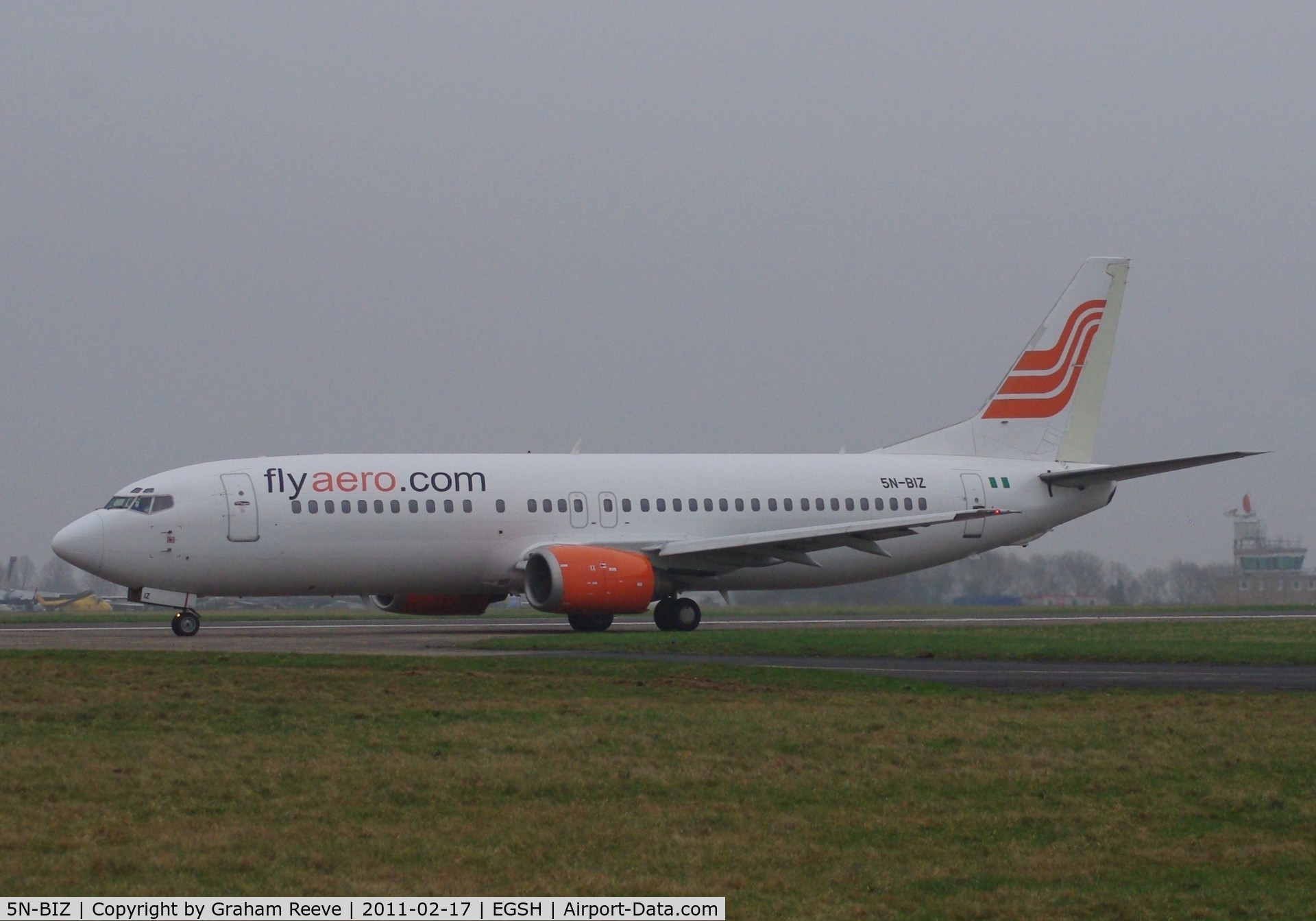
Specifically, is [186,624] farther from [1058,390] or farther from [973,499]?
[1058,390]

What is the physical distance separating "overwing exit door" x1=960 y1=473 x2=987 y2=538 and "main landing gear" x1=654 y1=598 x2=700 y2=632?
8.44m

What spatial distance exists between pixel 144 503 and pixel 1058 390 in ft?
78.4

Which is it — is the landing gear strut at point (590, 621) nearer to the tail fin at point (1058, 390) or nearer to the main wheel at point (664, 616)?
the main wheel at point (664, 616)

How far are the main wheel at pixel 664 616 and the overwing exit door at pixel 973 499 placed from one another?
8838 mm

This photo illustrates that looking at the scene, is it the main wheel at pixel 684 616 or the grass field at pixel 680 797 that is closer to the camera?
the grass field at pixel 680 797

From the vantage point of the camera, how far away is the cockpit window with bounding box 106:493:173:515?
34.6 m

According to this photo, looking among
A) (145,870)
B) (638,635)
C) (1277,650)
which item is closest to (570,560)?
(638,635)

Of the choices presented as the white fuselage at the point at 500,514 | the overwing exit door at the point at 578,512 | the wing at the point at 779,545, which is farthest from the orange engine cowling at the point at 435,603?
the wing at the point at 779,545

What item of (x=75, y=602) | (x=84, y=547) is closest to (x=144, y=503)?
(x=84, y=547)

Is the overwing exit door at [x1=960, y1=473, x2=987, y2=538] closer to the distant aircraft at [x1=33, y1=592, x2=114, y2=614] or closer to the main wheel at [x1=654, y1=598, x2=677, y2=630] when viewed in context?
the main wheel at [x1=654, y1=598, x2=677, y2=630]

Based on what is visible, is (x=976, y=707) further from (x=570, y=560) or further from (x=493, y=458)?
(x=493, y=458)

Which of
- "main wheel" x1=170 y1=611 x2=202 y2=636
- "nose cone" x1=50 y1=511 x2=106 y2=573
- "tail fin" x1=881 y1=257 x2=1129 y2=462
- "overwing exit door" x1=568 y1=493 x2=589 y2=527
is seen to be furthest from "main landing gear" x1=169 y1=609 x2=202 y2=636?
"tail fin" x1=881 y1=257 x2=1129 y2=462

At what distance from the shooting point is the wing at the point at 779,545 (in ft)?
121

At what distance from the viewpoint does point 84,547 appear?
1344 inches
